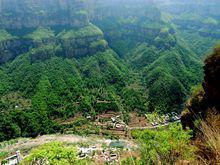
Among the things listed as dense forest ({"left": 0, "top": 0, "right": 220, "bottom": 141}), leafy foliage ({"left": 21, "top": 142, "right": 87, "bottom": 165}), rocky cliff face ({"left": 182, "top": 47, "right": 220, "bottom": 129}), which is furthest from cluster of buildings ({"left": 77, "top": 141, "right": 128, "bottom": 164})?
leafy foliage ({"left": 21, "top": 142, "right": 87, "bottom": 165})

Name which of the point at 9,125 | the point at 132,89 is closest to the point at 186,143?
the point at 9,125

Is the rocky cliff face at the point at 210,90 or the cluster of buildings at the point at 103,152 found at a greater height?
the rocky cliff face at the point at 210,90

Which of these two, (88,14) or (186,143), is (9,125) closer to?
(186,143)

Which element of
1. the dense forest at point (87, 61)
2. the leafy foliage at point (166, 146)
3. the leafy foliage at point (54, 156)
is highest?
the leafy foliage at point (166, 146)

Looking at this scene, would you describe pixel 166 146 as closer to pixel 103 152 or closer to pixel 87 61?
pixel 103 152

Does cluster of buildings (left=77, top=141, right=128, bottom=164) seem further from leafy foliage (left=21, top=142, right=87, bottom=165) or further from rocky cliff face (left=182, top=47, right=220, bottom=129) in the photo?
leafy foliage (left=21, top=142, right=87, bottom=165)

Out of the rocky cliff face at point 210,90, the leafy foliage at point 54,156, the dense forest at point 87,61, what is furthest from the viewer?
the dense forest at point 87,61

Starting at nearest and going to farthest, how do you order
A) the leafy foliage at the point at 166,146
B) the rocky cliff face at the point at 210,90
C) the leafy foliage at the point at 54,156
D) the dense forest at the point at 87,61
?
1. the leafy foliage at the point at 166,146
2. the leafy foliage at the point at 54,156
3. the rocky cliff face at the point at 210,90
4. the dense forest at the point at 87,61

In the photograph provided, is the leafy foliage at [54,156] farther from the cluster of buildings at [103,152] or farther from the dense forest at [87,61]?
the dense forest at [87,61]

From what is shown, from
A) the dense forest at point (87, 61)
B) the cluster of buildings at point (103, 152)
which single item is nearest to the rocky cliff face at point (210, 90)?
the cluster of buildings at point (103, 152)
